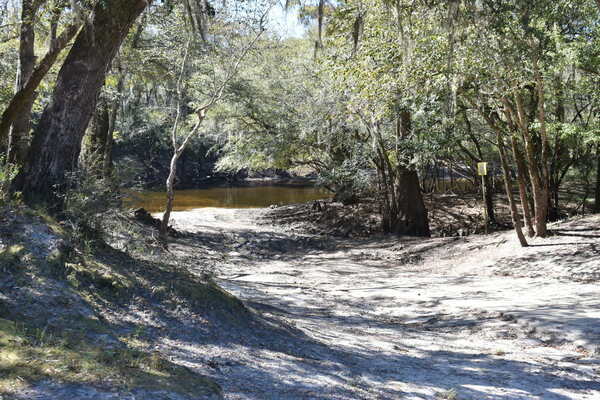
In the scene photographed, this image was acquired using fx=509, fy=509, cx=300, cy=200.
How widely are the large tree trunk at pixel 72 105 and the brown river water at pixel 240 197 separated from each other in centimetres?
1935

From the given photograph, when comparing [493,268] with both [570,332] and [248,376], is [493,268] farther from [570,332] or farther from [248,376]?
[248,376]

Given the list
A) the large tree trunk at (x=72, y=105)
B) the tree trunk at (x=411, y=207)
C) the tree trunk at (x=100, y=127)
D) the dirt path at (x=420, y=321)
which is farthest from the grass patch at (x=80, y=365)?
the tree trunk at (x=411, y=207)

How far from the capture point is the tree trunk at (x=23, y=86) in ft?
19.9

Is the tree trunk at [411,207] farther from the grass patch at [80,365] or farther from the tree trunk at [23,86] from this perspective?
the grass patch at [80,365]

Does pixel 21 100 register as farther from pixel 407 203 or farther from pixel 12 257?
pixel 407 203

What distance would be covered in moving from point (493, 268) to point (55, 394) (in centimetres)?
919

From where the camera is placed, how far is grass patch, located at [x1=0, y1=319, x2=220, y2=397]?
2.54m

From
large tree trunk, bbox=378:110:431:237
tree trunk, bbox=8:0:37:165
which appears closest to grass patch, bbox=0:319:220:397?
tree trunk, bbox=8:0:37:165

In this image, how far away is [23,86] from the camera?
7359 millimetres

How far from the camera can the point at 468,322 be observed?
6.66 meters

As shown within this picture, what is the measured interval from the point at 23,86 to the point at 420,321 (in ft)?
21.5

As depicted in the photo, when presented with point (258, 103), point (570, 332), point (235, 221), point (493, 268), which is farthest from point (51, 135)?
point (235, 221)

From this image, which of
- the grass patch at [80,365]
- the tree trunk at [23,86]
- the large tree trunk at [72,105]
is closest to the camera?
the grass patch at [80,365]

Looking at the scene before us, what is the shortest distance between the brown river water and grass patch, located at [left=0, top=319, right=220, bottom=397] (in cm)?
2175
